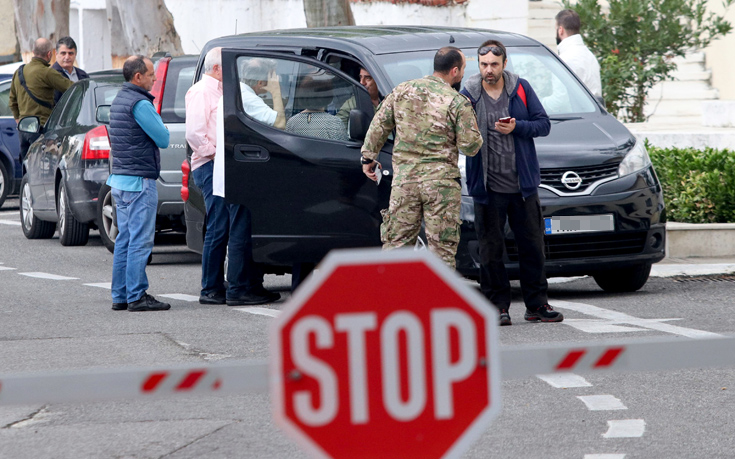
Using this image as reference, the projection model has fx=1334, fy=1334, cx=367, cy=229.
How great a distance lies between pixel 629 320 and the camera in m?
8.27

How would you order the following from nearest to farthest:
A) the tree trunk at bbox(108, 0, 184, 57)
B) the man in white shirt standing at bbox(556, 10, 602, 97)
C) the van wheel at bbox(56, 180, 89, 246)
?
1. the man in white shirt standing at bbox(556, 10, 602, 97)
2. the van wheel at bbox(56, 180, 89, 246)
3. the tree trunk at bbox(108, 0, 184, 57)

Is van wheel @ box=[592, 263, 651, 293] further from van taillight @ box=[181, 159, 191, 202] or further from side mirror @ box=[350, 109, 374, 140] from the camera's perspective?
van taillight @ box=[181, 159, 191, 202]

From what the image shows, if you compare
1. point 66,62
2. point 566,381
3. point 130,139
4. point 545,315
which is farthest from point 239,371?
point 66,62

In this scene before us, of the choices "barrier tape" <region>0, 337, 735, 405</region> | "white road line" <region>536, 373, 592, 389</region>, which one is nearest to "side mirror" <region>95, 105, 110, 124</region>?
"white road line" <region>536, 373, 592, 389</region>

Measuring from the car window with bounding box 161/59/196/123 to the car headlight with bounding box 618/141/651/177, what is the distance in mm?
4345

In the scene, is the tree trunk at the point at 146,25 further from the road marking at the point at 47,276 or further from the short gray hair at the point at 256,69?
the short gray hair at the point at 256,69

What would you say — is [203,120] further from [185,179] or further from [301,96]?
[185,179]

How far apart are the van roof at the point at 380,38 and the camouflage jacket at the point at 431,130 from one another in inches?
52.7

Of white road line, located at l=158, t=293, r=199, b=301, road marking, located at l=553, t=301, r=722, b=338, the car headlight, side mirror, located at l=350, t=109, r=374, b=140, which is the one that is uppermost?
side mirror, located at l=350, t=109, r=374, b=140

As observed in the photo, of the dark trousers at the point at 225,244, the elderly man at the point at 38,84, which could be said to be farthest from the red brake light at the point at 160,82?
the elderly man at the point at 38,84

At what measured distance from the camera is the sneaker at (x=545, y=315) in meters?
8.23

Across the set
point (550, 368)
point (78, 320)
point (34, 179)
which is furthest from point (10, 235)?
point (550, 368)

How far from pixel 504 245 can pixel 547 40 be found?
49.2ft

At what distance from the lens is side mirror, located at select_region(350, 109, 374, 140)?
8.66 meters
